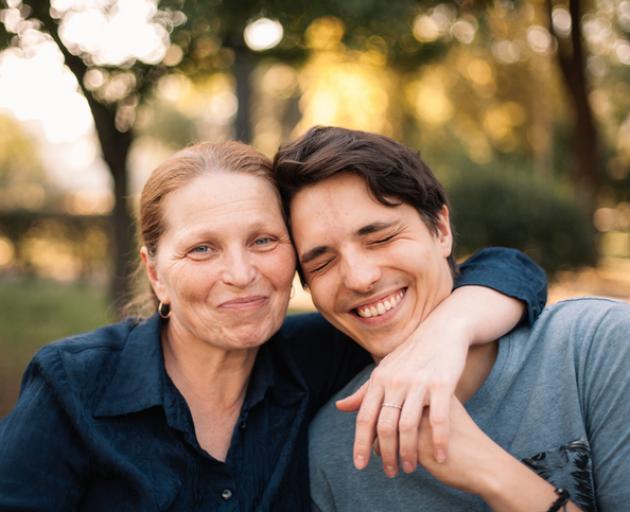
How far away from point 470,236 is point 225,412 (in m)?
10.7

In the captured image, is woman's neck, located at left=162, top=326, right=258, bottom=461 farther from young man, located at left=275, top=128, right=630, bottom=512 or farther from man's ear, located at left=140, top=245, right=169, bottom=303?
young man, located at left=275, top=128, right=630, bottom=512

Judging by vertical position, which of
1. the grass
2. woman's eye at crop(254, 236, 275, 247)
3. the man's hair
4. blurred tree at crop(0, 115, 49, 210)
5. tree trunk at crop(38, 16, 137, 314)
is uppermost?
the man's hair

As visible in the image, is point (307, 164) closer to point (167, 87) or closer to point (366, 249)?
point (366, 249)

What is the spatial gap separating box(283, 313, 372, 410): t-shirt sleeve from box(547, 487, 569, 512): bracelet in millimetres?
1024

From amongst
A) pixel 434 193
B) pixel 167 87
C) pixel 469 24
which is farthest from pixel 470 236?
pixel 434 193

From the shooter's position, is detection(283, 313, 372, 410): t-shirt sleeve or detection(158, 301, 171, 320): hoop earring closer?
detection(158, 301, 171, 320): hoop earring

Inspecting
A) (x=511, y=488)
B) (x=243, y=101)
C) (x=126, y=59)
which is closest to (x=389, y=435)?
(x=511, y=488)

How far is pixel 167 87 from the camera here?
6777mm

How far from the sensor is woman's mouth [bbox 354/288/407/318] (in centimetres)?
241

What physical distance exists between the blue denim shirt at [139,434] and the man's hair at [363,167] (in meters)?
0.39

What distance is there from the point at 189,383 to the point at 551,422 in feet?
4.19

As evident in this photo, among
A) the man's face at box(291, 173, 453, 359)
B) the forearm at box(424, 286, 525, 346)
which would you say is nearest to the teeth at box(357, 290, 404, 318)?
the man's face at box(291, 173, 453, 359)

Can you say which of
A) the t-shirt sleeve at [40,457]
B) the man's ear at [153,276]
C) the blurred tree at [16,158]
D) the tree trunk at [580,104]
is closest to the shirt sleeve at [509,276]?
the man's ear at [153,276]

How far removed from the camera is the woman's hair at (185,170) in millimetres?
2516
